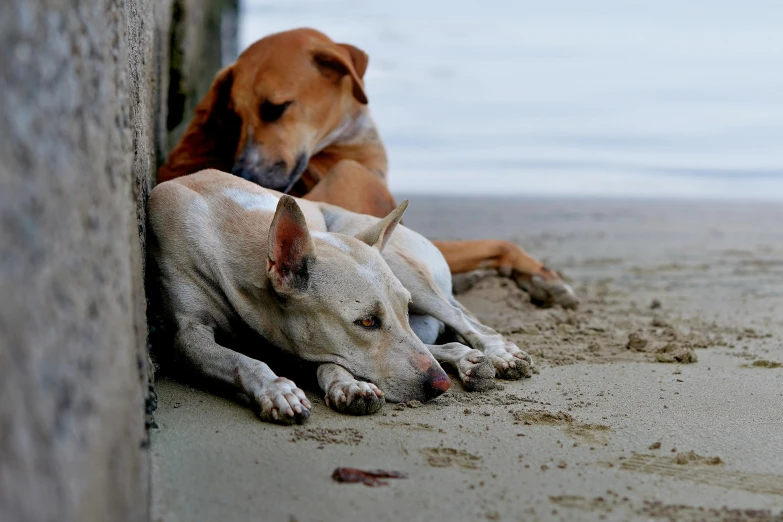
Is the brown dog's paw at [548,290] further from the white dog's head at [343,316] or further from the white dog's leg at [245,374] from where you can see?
the white dog's leg at [245,374]

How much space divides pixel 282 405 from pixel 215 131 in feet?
11.4

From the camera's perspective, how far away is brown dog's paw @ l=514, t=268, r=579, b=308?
5.52m

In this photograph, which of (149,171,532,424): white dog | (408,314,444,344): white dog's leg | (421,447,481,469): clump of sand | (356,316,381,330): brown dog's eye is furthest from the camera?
(408,314,444,344): white dog's leg

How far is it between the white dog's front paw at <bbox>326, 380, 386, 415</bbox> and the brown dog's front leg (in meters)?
2.71

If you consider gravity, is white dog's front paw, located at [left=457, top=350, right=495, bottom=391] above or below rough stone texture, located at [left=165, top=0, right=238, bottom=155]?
below

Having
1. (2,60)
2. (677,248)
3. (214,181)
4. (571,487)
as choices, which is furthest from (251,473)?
(677,248)

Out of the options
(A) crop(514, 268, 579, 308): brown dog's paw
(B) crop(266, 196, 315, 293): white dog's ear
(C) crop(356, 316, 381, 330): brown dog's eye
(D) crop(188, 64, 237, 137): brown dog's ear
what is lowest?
(A) crop(514, 268, 579, 308): brown dog's paw

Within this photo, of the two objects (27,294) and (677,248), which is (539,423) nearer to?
(27,294)

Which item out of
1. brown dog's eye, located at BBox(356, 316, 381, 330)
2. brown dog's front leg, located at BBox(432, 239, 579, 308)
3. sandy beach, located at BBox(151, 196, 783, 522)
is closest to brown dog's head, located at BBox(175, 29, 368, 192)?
brown dog's front leg, located at BBox(432, 239, 579, 308)

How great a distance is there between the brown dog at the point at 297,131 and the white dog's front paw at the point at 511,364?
1.78 m

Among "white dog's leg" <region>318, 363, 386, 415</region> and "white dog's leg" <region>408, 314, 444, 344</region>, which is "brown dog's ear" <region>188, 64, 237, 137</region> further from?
"white dog's leg" <region>318, 363, 386, 415</region>

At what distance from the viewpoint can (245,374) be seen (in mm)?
3105

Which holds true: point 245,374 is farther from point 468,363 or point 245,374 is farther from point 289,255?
point 468,363

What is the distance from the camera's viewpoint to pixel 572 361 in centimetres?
398
